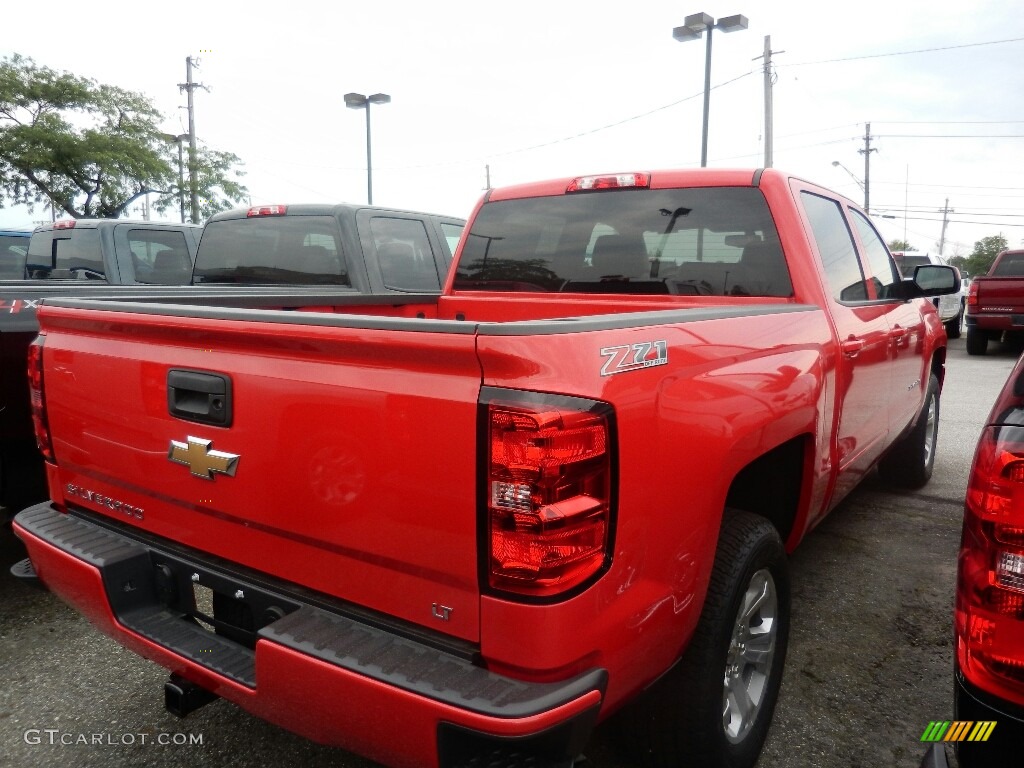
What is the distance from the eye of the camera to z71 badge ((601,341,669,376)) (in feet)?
5.38

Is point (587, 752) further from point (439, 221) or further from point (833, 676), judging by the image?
point (439, 221)

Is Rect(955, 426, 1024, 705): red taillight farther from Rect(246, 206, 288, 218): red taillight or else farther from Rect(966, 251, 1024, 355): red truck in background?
Rect(966, 251, 1024, 355): red truck in background

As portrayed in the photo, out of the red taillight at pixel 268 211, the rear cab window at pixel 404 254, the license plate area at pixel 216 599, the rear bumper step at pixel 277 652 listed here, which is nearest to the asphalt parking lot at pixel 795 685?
the rear bumper step at pixel 277 652

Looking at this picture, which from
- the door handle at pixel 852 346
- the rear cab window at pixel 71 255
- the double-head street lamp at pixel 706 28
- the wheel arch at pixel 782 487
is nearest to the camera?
the wheel arch at pixel 782 487

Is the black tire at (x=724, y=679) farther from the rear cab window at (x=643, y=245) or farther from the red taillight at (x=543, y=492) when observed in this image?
the rear cab window at (x=643, y=245)

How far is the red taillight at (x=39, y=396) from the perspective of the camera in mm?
2527

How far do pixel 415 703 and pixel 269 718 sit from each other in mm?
510

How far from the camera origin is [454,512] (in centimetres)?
161

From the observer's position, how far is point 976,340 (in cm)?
1429

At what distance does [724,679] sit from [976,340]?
575 inches

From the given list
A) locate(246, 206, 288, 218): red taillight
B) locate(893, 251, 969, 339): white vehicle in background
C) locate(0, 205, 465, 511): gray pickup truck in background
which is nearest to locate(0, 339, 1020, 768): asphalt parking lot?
locate(0, 205, 465, 511): gray pickup truck in background

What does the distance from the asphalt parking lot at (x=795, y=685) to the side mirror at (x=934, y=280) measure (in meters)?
1.44

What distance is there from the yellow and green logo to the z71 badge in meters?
0.95

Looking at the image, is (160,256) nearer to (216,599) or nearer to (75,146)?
(216,599)
